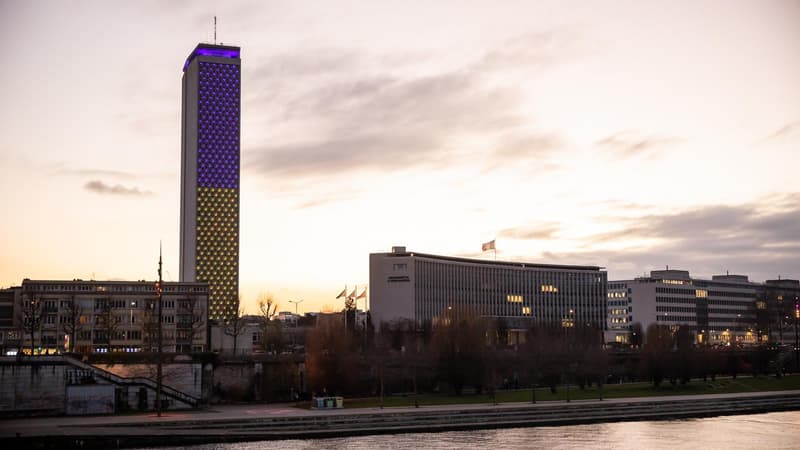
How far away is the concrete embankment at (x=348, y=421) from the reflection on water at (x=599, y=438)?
1474 mm

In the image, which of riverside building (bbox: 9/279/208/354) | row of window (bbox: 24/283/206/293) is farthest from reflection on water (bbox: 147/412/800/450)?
row of window (bbox: 24/283/206/293)

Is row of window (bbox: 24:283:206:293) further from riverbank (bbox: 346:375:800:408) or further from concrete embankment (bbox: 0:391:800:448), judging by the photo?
concrete embankment (bbox: 0:391:800:448)

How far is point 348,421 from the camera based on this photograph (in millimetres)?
76562

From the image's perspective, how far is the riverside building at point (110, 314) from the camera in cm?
15862

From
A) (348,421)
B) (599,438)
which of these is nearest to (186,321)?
(348,421)

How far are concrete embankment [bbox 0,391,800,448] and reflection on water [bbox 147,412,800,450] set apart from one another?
4.84ft

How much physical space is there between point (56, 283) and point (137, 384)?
83.6m

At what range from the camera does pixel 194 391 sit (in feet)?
321

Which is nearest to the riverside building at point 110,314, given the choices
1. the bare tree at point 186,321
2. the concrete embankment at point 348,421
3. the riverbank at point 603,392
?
the bare tree at point 186,321

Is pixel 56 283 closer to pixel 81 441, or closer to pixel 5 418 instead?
pixel 5 418

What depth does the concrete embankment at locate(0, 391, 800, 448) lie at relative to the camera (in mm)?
66375

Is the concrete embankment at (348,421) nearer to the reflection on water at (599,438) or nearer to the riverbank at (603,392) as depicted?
the reflection on water at (599,438)

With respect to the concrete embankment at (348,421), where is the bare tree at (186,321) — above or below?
above

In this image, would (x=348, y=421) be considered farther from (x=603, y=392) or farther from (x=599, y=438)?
(x=603, y=392)
